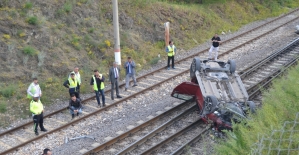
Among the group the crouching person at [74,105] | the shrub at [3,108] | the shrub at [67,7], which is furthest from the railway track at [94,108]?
the shrub at [67,7]

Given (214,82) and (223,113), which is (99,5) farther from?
(223,113)

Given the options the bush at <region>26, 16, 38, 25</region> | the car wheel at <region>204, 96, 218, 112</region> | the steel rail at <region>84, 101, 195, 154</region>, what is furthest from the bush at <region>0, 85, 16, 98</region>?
the car wheel at <region>204, 96, 218, 112</region>

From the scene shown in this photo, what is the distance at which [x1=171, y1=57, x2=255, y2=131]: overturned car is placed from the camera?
962cm

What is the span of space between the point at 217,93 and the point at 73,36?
27.5ft

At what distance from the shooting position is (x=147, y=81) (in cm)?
1511

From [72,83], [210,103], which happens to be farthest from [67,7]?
[210,103]

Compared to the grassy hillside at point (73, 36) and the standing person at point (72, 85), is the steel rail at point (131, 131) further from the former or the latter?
the grassy hillside at point (73, 36)

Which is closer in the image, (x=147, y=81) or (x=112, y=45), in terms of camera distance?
(x=147, y=81)

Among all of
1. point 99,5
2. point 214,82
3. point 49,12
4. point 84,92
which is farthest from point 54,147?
point 99,5

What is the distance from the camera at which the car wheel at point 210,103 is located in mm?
9727

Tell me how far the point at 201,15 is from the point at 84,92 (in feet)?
39.9

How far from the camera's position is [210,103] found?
32.3ft

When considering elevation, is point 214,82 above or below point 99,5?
below

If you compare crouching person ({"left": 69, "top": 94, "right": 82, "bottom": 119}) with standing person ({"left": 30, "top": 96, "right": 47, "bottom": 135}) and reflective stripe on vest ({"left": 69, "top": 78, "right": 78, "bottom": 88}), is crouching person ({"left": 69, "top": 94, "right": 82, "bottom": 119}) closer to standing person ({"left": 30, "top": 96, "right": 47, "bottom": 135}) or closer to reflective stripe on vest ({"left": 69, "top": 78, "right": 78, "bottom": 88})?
reflective stripe on vest ({"left": 69, "top": 78, "right": 78, "bottom": 88})
